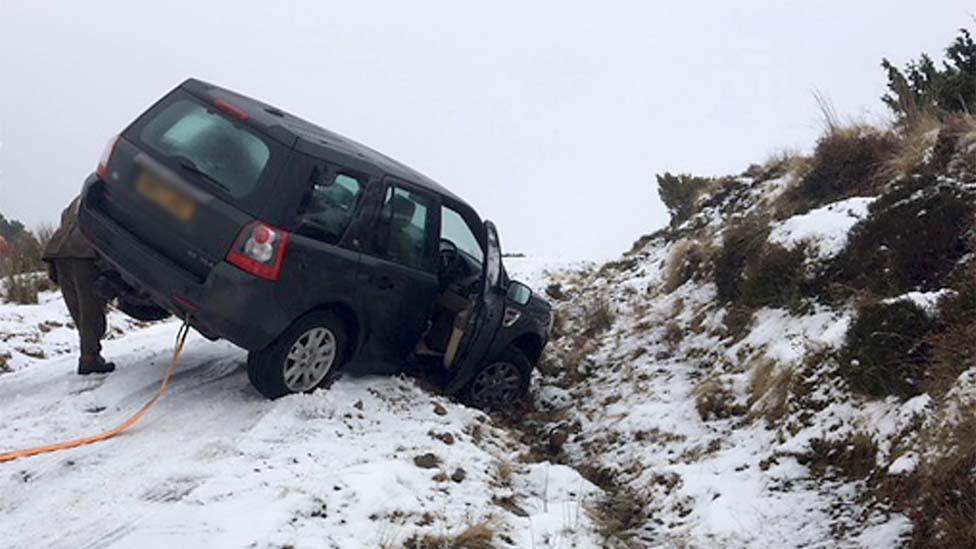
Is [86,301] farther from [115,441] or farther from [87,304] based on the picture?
[115,441]

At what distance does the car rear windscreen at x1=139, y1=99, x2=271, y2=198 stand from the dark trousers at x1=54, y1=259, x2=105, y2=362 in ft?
3.69

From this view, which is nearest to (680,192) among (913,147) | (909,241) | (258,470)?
(913,147)

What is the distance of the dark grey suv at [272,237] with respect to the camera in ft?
16.5

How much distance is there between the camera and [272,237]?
5031 mm

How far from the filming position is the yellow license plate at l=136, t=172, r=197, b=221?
5066 millimetres

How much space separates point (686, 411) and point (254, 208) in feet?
11.3

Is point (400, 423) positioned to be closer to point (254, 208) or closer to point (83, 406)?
point (254, 208)

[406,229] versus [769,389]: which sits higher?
[406,229]

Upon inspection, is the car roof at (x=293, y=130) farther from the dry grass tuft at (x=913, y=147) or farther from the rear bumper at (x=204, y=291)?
the dry grass tuft at (x=913, y=147)

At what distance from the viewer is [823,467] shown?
471cm

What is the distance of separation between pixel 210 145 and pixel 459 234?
230cm

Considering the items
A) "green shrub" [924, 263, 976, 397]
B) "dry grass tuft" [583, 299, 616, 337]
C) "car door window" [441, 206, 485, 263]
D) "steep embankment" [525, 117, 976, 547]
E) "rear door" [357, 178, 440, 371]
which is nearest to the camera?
"steep embankment" [525, 117, 976, 547]

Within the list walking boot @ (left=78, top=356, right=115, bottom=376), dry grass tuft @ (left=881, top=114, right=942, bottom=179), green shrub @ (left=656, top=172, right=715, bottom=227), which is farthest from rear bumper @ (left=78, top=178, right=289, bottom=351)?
green shrub @ (left=656, top=172, right=715, bottom=227)

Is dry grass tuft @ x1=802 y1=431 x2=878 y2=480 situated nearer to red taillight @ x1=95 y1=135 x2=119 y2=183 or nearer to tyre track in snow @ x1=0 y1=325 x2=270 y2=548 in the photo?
tyre track in snow @ x1=0 y1=325 x2=270 y2=548
